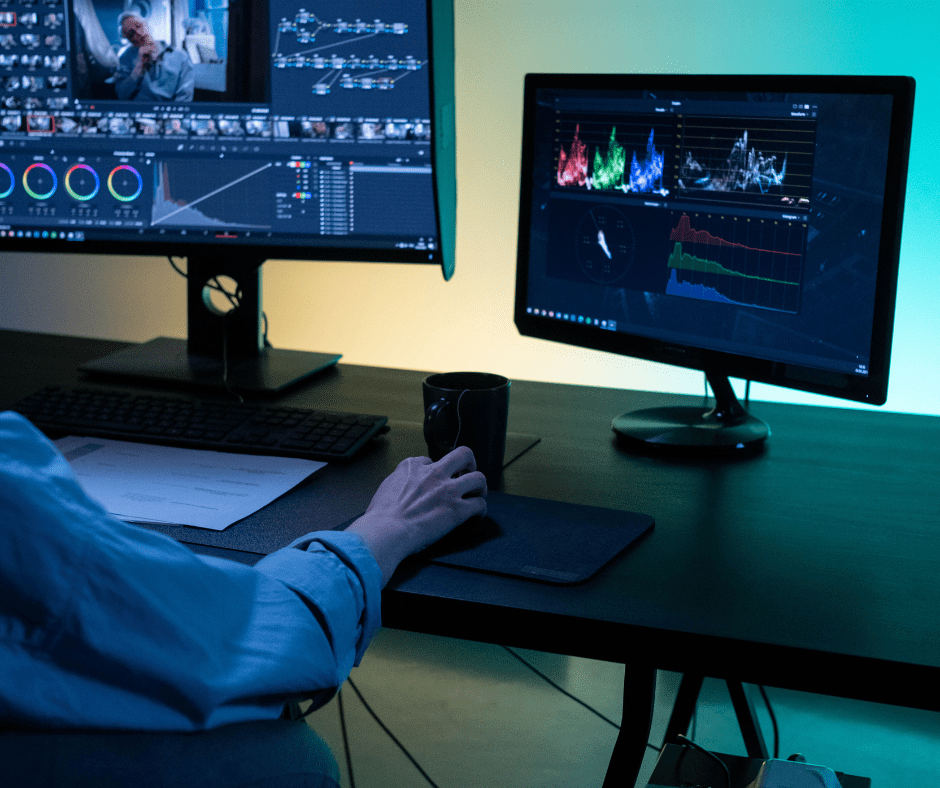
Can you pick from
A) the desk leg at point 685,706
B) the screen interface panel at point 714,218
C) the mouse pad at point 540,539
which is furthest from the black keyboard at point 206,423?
the desk leg at point 685,706

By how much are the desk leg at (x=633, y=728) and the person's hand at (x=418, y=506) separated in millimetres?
211

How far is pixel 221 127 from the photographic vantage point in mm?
1401

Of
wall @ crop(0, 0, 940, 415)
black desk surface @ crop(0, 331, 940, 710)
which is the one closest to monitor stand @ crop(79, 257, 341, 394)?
black desk surface @ crop(0, 331, 940, 710)

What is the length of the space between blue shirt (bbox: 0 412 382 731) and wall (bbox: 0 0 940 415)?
5.12ft

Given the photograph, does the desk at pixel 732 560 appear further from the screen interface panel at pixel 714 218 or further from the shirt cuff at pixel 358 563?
the screen interface panel at pixel 714 218

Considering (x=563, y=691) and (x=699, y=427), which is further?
(x=563, y=691)

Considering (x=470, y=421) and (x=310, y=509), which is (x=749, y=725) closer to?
(x=470, y=421)

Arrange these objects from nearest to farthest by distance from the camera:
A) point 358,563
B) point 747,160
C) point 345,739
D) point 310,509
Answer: point 358,563 < point 310,509 < point 747,160 < point 345,739

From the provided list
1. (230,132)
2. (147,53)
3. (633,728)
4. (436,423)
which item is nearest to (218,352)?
(230,132)

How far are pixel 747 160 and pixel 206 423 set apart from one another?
71 cm

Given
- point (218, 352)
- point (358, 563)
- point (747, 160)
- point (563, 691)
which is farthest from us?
point (563, 691)

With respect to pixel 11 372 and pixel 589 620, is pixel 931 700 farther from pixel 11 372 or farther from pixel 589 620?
pixel 11 372

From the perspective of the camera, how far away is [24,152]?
1.45 m

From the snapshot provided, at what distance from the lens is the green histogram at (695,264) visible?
3.83 ft
